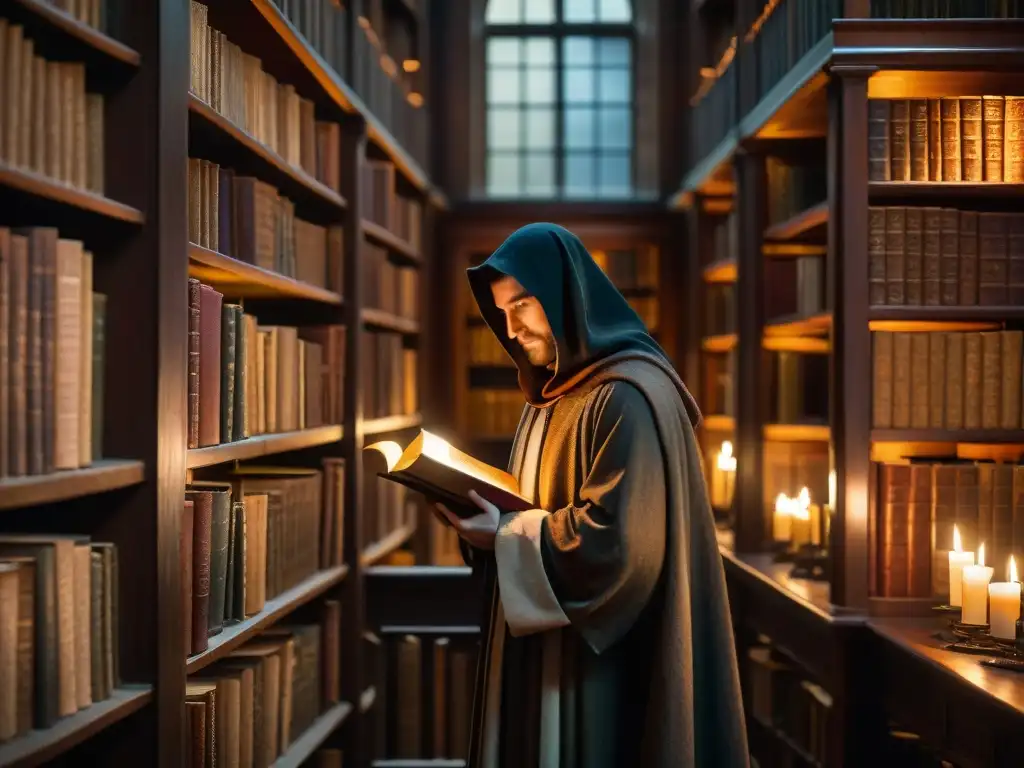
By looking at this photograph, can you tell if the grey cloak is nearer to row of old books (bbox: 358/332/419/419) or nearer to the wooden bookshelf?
the wooden bookshelf

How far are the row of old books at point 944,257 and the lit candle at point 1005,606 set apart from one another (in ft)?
3.19

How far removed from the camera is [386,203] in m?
5.25

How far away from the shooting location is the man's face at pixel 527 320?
2.66 meters

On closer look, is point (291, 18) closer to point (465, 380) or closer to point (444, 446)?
point (444, 446)

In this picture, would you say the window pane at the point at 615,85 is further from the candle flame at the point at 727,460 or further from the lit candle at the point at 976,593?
the lit candle at the point at 976,593

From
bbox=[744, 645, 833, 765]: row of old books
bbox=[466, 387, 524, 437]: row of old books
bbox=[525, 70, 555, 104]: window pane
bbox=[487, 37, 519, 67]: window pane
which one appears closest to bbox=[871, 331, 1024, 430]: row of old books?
bbox=[744, 645, 833, 765]: row of old books

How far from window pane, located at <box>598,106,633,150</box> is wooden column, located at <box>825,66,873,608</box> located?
157 inches

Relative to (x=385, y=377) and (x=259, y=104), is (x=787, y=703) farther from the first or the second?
(x=259, y=104)

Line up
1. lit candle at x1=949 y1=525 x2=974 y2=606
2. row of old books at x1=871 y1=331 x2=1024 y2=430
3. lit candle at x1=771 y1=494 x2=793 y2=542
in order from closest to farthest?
lit candle at x1=949 y1=525 x2=974 y2=606 < row of old books at x1=871 y1=331 x2=1024 y2=430 < lit candle at x1=771 y1=494 x2=793 y2=542

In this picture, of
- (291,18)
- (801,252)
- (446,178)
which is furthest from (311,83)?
(446,178)

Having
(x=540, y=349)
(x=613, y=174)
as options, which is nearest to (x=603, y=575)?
(x=540, y=349)

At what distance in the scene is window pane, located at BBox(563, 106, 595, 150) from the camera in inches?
292

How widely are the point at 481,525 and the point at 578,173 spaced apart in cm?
515

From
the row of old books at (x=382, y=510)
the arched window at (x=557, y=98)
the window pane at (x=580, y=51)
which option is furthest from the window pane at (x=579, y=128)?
the row of old books at (x=382, y=510)
